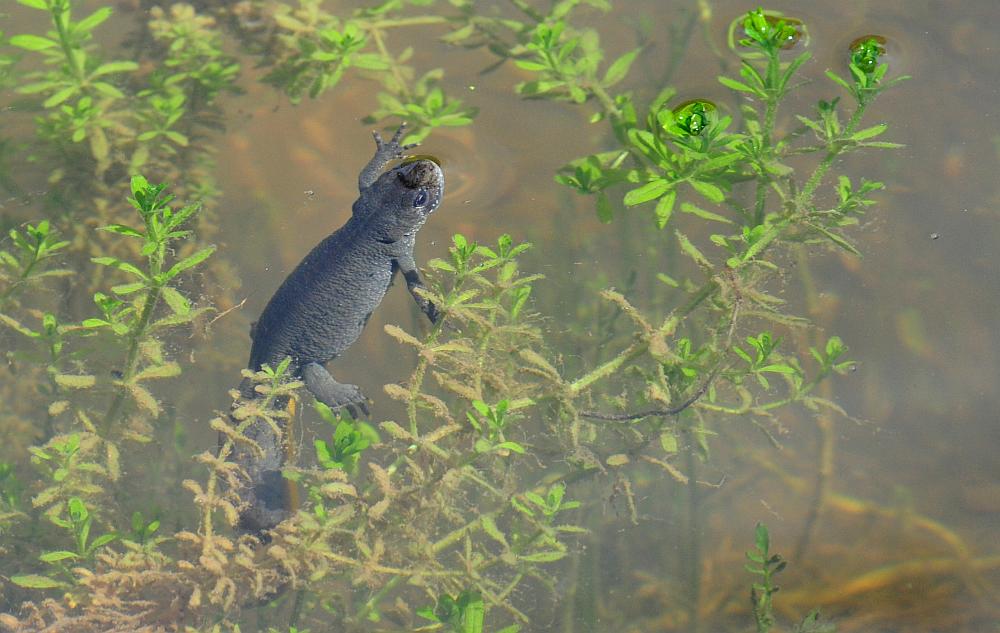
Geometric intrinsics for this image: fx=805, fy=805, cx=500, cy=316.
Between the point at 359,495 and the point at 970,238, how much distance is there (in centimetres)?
426

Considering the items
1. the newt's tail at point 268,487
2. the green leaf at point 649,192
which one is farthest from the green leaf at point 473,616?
the green leaf at point 649,192

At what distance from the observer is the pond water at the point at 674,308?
4.93 meters

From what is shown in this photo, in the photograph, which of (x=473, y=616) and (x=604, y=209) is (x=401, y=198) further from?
(x=473, y=616)

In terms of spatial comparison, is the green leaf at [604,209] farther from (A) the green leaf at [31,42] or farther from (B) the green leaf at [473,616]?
(A) the green leaf at [31,42]

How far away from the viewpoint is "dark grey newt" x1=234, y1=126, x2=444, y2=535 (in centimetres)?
511

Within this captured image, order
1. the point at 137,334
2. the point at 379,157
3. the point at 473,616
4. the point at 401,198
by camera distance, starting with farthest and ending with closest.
Result: the point at 379,157
the point at 401,198
the point at 473,616
the point at 137,334

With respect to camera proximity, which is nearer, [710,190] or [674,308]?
[710,190]

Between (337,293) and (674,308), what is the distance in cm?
223

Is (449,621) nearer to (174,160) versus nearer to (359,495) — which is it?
(359,495)

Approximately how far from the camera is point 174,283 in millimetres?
5445

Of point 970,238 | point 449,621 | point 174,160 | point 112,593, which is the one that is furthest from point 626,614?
point 174,160

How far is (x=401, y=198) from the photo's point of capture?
5.16 meters

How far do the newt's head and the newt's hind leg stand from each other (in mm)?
1033

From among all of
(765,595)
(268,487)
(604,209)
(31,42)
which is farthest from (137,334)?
(765,595)
